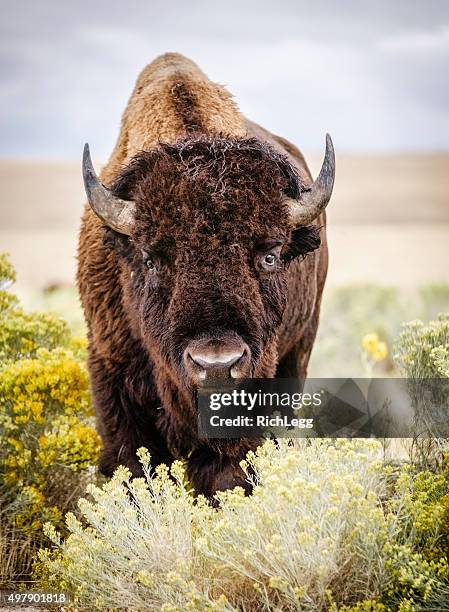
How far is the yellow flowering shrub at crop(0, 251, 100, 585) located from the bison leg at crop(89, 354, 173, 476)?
444 mm

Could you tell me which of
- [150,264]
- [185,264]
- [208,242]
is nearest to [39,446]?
[150,264]

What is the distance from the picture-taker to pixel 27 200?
48781mm

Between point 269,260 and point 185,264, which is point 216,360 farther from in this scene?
point 269,260

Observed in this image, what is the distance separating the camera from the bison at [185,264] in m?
4.43

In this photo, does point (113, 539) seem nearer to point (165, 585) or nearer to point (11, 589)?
point (165, 585)

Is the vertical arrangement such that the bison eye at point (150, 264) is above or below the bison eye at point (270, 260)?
below

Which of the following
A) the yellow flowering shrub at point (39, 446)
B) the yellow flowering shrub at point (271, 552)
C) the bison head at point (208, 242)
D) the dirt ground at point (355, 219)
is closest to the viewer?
the yellow flowering shrub at point (271, 552)

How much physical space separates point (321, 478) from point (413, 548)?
54cm

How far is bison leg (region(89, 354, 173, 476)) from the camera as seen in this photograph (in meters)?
5.44

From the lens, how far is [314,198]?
506 cm

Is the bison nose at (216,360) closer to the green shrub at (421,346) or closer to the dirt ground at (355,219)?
the green shrub at (421,346)

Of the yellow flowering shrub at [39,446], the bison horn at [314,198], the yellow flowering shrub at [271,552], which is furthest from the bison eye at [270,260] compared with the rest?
the yellow flowering shrub at [39,446]

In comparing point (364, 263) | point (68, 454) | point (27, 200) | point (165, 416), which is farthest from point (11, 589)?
point (27, 200)

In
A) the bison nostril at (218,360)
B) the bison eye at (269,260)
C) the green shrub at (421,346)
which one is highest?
the bison eye at (269,260)
